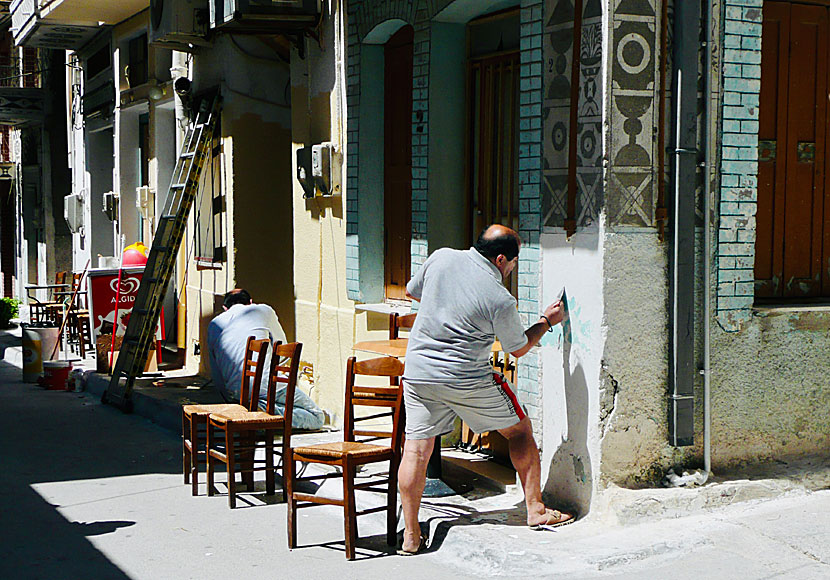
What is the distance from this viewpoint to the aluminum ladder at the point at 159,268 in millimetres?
10930

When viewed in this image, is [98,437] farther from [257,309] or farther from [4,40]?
[4,40]

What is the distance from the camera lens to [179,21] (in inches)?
452

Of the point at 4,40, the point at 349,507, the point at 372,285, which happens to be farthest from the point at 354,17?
the point at 4,40

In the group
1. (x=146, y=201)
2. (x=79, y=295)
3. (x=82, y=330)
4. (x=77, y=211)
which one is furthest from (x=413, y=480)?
(x=77, y=211)

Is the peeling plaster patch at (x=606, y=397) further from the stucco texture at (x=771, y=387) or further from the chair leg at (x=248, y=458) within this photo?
the chair leg at (x=248, y=458)

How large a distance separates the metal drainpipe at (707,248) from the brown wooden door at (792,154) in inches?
26.4

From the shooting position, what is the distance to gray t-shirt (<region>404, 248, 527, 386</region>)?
566 cm

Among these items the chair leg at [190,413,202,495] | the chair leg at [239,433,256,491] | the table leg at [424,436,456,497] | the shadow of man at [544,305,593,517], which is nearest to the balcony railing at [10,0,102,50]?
the chair leg at [190,413,202,495]

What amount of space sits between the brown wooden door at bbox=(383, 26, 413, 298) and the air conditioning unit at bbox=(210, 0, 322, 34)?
1046mm

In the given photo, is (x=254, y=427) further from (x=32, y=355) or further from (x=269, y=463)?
(x=32, y=355)

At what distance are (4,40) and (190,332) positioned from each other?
1453 centimetres

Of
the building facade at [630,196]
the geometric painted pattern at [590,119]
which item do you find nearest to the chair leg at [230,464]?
the building facade at [630,196]

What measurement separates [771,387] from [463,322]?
2000mm

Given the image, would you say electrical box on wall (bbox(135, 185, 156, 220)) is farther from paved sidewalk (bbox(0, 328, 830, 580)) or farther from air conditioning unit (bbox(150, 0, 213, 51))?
paved sidewalk (bbox(0, 328, 830, 580))
